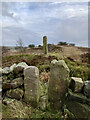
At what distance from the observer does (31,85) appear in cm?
235

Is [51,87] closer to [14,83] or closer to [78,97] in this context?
[78,97]

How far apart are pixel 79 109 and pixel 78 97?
28 centimetres

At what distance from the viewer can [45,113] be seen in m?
2.38

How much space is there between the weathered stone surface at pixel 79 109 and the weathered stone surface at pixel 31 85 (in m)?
0.83

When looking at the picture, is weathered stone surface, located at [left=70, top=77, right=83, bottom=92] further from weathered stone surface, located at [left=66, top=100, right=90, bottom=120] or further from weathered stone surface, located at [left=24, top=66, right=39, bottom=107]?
weathered stone surface, located at [left=24, top=66, right=39, bottom=107]

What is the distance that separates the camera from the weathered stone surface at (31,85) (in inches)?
90.2

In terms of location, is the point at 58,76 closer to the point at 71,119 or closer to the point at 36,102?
the point at 36,102

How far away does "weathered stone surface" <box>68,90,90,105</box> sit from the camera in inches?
84.0

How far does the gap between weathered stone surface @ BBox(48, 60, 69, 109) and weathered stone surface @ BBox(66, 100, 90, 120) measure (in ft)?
0.78

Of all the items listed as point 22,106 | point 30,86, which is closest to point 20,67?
point 30,86

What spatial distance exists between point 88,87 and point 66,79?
498mm

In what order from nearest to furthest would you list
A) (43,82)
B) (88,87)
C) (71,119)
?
(88,87) → (71,119) → (43,82)

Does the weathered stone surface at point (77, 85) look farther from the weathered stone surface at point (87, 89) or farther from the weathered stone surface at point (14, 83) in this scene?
the weathered stone surface at point (14, 83)

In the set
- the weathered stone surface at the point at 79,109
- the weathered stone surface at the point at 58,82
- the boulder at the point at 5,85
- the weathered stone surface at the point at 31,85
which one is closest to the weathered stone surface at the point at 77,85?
the weathered stone surface at the point at 58,82
